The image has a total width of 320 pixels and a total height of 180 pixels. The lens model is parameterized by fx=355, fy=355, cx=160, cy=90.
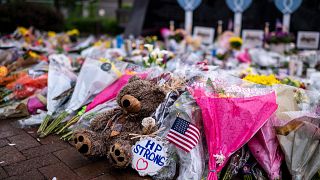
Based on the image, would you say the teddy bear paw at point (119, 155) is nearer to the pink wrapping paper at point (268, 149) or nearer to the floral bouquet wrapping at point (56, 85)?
the pink wrapping paper at point (268, 149)

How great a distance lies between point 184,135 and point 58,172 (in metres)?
1.15

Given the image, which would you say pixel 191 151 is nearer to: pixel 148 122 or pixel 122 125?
pixel 148 122

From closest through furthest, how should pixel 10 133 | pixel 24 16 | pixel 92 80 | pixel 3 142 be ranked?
pixel 3 142 < pixel 10 133 < pixel 92 80 < pixel 24 16

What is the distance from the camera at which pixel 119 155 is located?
3.00 m

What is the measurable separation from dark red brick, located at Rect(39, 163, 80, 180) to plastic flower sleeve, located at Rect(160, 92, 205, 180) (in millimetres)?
888

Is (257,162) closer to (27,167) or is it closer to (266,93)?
(266,93)

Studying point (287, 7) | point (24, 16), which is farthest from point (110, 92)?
point (24, 16)

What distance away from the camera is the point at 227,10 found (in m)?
10.1

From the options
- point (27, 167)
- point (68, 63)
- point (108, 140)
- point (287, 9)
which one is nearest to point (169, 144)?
point (108, 140)

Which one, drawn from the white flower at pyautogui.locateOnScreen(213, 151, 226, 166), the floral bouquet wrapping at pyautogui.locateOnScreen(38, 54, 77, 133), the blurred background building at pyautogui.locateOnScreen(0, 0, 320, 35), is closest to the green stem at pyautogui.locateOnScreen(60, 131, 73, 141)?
the floral bouquet wrapping at pyautogui.locateOnScreen(38, 54, 77, 133)

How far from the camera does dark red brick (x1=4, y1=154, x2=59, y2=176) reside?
3117 millimetres

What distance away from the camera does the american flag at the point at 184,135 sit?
299 centimetres

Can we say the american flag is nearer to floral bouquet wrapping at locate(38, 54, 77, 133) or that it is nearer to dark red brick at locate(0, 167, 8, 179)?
dark red brick at locate(0, 167, 8, 179)

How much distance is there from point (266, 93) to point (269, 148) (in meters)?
0.49
